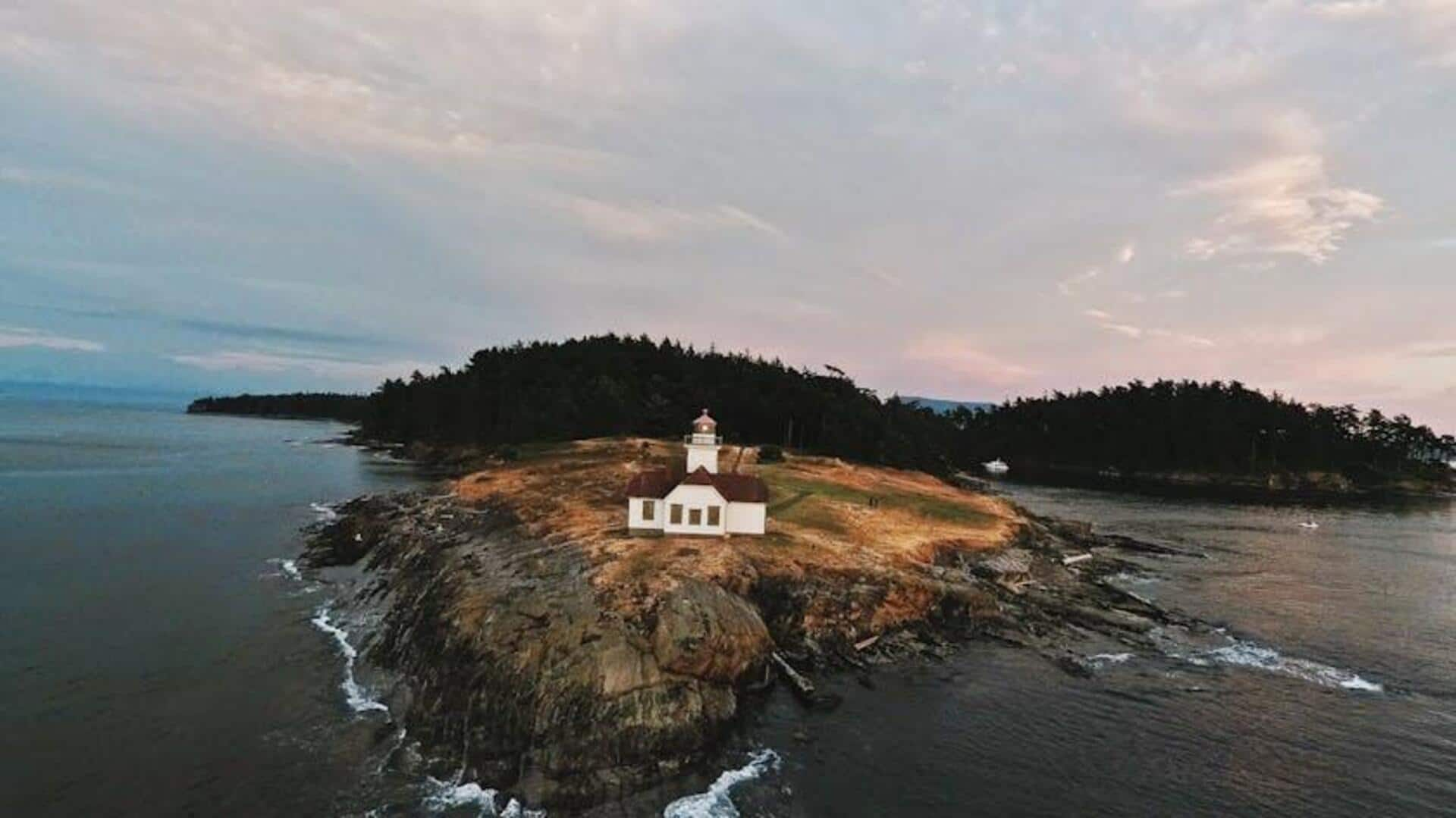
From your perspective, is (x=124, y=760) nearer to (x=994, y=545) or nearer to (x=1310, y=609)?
(x=994, y=545)

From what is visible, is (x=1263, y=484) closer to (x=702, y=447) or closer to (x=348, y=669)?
(x=702, y=447)

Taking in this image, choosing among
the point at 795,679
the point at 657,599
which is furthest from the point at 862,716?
the point at 657,599

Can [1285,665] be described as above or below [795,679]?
above

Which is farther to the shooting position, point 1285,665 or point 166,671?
point 1285,665

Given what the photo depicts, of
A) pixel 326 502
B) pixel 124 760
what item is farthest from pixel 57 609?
pixel 326 502

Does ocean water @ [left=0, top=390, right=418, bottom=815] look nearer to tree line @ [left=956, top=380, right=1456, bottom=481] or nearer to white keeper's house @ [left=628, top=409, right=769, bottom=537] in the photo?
white keeper's house @ [left=628, top=409, right=769, bottom=537]

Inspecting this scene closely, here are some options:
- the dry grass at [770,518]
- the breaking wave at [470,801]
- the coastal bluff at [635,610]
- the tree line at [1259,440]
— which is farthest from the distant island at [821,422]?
the breaking wave at [470,801]

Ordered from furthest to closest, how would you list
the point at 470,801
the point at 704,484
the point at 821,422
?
the point at 821,422 < the point at 704,484 < the point at 470,801

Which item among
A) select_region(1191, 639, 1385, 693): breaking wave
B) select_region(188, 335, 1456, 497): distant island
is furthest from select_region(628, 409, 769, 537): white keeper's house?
select_region(188, 335, 1456, 497): distant island
